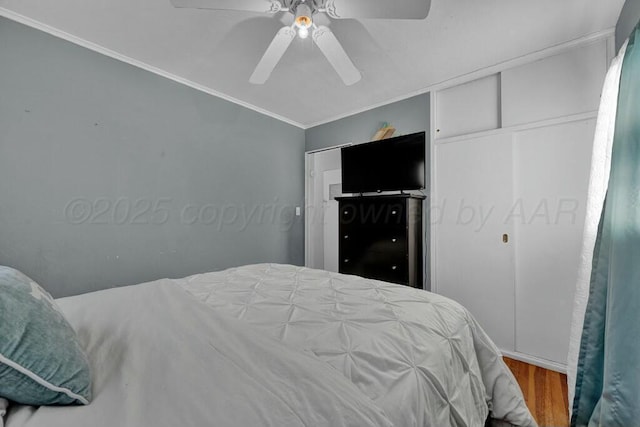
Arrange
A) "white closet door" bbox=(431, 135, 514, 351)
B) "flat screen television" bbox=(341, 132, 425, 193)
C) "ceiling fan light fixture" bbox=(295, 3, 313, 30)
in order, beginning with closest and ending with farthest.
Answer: "ceiling fan light fixture" bbox=(295, 3, 313, 30) < "white closet door" bbox=(431, 135, 514, 351) < "flat screen television" bbox=(341, 132, 425, 193)

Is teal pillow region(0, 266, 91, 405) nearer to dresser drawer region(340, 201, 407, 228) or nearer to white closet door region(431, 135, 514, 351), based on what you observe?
dresser drawer region(340, 201, 407, 228)

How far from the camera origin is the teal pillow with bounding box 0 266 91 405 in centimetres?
51

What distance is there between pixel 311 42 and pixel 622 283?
2.21 m

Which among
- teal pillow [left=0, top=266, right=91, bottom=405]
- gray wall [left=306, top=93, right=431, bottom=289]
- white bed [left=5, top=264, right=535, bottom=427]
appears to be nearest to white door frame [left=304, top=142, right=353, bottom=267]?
gray wall [left=306, top=93, right=431, bottom=289]

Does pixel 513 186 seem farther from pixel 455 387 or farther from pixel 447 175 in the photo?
pixel 455 387

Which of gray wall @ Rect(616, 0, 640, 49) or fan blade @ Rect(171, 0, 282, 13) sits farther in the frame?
gray wall @ Rect(616, 0, 640, 49)

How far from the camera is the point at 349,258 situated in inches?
112

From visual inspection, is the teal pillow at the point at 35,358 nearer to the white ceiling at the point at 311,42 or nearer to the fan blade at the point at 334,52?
the fan blade at the point at 334,52

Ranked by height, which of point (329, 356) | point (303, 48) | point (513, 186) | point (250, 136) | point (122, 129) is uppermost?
point (303, 48)

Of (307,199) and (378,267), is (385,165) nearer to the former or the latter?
(378,267)

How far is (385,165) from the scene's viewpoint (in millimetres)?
2779

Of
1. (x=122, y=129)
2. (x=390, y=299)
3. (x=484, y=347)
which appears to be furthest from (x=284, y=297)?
(x=122, y=129)

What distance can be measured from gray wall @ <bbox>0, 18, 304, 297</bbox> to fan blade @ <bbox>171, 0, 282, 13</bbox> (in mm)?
1285

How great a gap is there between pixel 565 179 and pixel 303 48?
7.26 feet
